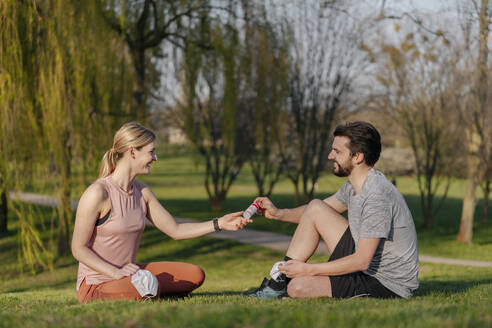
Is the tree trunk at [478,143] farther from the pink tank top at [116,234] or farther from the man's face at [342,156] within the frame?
the pink tank top at [116,234]

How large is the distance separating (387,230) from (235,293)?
2.22 m

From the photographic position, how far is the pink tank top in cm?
380

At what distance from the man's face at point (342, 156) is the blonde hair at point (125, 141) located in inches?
52.7

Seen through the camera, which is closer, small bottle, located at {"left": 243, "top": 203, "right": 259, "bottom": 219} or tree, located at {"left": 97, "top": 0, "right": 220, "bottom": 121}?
small bottle, located at {"left": 243, "top": 203, "right": 259, "bottom": 219}

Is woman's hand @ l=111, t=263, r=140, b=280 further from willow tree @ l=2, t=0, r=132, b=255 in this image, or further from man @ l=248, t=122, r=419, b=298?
willow tree @ l=2, t=0, r=132, b=255

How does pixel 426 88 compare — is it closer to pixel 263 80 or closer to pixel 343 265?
pixel 263 80

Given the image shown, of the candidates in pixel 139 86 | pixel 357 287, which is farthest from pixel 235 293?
pixel 139 86

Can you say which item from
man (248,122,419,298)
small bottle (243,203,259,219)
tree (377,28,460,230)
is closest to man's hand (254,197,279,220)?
small bottle (243,203,259,219)

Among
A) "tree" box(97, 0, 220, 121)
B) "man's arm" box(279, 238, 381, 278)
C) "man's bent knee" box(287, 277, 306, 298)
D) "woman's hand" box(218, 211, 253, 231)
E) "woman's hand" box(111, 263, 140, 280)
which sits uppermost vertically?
"tree" box(97, 0, 220, 121)

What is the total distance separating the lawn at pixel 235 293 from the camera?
2668 millimetres

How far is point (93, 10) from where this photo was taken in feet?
26.7

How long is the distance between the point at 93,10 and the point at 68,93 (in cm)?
140

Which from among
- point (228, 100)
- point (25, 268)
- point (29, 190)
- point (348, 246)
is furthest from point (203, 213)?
point (348, 246)

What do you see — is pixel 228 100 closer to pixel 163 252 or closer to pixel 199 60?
pixel 199 60
